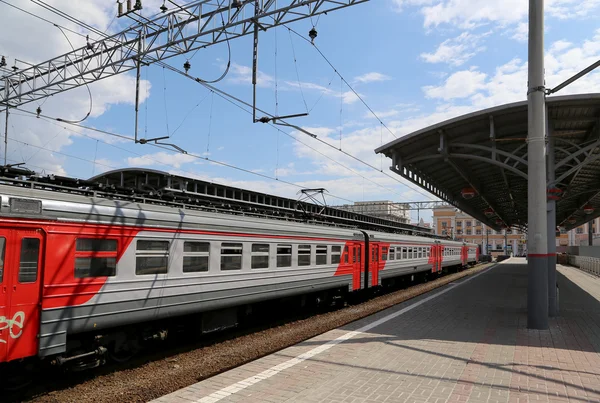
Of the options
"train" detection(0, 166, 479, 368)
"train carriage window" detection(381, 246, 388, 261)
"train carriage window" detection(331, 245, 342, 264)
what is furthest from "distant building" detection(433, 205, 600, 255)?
"train" detection(0, 166, 479, 368)

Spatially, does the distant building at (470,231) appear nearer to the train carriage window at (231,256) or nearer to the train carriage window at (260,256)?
the train carriage window at (260,256)

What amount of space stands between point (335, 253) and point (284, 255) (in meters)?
2.97

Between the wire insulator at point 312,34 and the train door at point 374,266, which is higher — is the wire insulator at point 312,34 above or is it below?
above

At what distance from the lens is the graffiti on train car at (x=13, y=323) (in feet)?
17.8

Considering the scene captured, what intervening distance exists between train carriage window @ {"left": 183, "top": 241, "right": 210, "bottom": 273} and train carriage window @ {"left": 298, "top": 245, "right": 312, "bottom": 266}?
3644mm

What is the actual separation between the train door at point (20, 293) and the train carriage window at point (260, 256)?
4731mm

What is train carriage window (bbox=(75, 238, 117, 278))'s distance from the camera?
21.2ft

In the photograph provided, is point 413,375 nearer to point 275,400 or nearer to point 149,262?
point 275,400

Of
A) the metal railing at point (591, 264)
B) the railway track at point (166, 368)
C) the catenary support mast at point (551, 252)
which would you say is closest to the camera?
the railway track at point (166, 368)

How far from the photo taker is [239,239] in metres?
9.55

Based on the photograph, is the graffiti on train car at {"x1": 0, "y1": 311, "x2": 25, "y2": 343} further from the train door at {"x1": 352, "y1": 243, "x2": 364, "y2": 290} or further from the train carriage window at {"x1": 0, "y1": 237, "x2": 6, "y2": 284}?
the train door at {"x1": 352, "y1": 243, "x2": 364, "y2": 290}

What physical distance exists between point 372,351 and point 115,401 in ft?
13.2

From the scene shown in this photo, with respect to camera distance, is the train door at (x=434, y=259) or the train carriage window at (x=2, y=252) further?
the train door at (x=434, y=259)

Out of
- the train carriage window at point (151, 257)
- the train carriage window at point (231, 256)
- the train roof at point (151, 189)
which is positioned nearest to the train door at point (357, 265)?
the train roof at point (151, 189)
